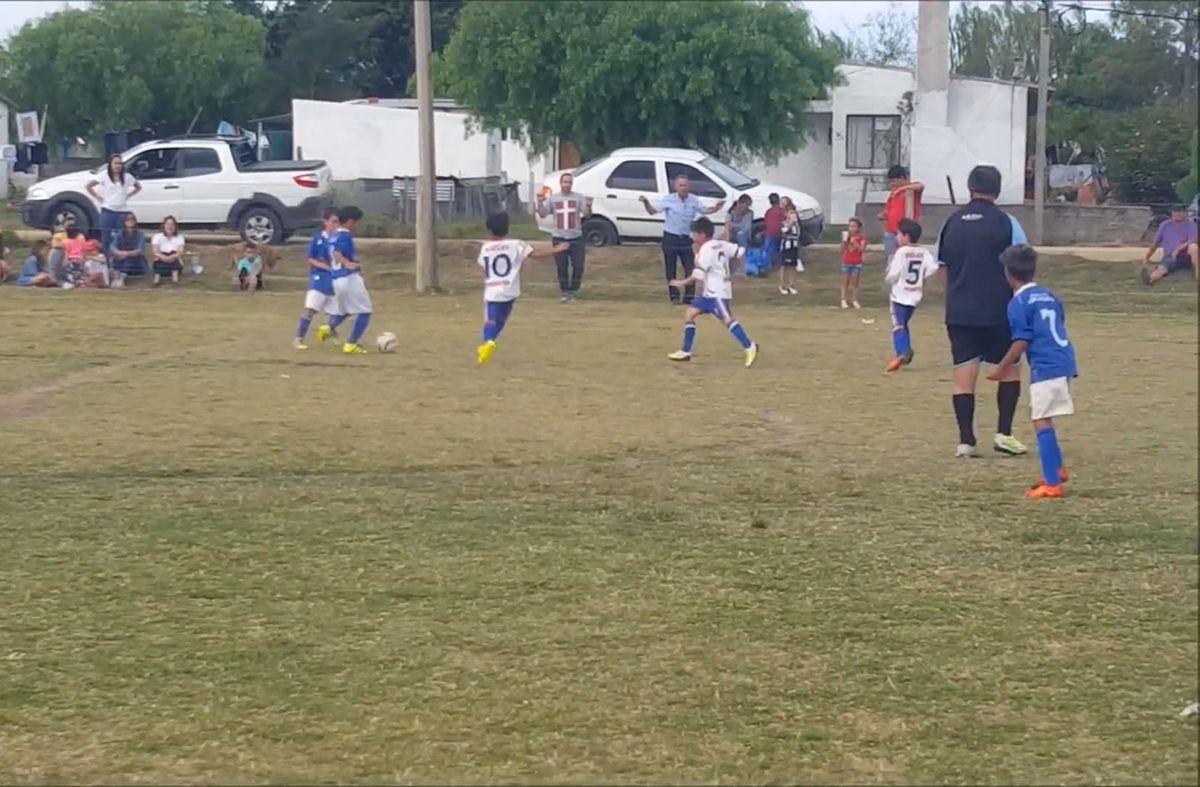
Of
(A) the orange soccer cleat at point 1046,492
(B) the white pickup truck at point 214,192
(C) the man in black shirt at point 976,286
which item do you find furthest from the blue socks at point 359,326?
(B) the white pickup truck at point 214,192

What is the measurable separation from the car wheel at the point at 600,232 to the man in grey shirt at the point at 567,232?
2337 millimetres

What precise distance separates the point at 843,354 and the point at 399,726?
37.4 ft

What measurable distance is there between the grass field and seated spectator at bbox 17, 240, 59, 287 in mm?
9668

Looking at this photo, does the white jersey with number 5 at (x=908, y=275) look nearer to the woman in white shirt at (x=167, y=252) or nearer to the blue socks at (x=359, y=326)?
the blue socks at (x=359, y=326)

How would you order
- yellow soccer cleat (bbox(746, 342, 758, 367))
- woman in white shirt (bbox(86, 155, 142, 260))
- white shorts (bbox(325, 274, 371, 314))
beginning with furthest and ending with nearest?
1. woman in white shirt (bbox(86, 155, 142, 260))
2. white shorts (bbox(325, 274, 371, 314))
3. yellow soccer cleat (bbox(746, 342, 758, 367))

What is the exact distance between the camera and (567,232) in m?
21.8

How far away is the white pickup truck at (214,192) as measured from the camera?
86.4ft

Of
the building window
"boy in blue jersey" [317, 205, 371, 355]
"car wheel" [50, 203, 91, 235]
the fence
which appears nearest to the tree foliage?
"boy in blue jersey" [317, 205, 371, 355]

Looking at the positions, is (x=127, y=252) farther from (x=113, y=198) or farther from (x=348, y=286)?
(x=348, y=286)

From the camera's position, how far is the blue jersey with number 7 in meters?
8.36

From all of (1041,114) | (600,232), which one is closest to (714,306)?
(1041,114)

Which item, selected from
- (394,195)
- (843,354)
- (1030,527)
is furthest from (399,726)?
(394,195)

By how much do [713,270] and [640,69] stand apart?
55.7 ft

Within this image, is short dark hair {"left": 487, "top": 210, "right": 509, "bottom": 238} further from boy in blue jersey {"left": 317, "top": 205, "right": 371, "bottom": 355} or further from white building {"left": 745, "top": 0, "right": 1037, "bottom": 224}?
white building {"left": 745, "top": 0, "right": 1037, "bottom": 224}
